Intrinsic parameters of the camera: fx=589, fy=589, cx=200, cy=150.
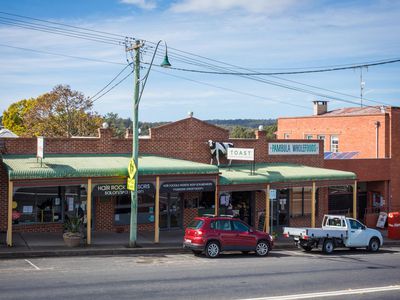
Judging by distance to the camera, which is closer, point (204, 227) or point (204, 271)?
point (204, 271)

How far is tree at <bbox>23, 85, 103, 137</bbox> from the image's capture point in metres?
55.5

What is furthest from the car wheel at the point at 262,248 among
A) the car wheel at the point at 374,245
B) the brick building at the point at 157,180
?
the car wheel at the point at 374,245

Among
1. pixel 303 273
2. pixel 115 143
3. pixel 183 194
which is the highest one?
pixel 115 143

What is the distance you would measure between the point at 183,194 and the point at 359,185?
1477cm

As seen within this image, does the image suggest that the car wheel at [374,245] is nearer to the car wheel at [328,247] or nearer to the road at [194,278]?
the car wheel at [328,247]

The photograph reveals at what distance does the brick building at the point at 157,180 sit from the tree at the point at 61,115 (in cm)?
2782

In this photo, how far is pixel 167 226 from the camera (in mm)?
28750

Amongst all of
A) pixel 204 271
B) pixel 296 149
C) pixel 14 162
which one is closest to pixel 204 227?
pixel 204 271

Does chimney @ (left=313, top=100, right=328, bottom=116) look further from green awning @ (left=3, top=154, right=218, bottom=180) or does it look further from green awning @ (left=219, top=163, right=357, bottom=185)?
green awning @ (left=3, top=154, right=218, bottom=180)

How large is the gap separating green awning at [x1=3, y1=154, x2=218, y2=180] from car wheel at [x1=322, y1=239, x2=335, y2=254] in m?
5.68

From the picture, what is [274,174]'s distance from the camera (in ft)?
96.6

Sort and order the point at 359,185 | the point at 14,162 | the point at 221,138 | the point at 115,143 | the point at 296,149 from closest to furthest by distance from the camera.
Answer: the point at 14,162 < the point at 115,143 < the point at 221,138 < the point at 296,149 < the point at 359,185

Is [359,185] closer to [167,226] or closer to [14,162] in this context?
[167,226]

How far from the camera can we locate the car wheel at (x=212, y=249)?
21.8m
